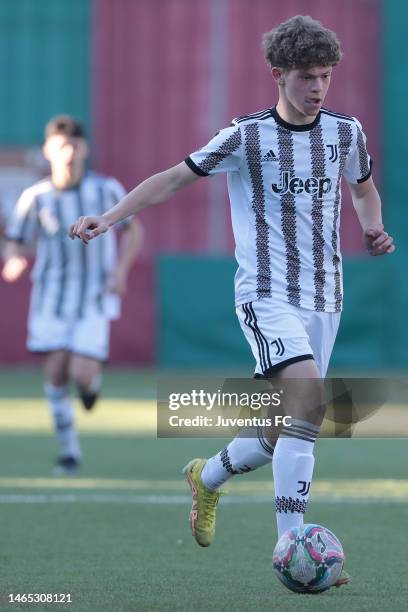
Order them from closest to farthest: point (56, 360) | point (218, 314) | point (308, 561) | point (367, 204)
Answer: point (308, 561) < point (367, 204) < point (56, 360) < point (218, 314)

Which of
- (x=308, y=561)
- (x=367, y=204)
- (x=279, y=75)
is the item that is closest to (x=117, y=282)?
(x=367, y=204)

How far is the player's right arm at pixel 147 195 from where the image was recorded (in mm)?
5070

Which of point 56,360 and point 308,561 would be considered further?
point 56,360

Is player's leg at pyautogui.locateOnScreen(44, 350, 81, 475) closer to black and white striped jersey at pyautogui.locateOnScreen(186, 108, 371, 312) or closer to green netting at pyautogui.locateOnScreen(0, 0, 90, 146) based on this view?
black and white striped jersey at pyautogui.locateOnScreen(186, 108, 371, 312)

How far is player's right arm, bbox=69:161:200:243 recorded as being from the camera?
5.07 meters

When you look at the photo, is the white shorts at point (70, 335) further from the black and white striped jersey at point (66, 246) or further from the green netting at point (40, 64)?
the green netting at point (40, 64)

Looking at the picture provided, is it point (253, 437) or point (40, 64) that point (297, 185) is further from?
point (40, 64)

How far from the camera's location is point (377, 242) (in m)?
5.43

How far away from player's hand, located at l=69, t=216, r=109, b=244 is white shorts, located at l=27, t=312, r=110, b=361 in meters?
4.59

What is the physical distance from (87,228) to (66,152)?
4.56 metres

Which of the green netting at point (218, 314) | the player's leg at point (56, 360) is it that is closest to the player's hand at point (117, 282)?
the player's leg at point (56, 360)

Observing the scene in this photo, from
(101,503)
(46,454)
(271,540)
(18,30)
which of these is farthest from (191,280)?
(271,540)

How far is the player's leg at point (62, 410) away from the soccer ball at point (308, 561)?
14.2 feet

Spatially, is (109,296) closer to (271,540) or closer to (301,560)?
(271,540)
